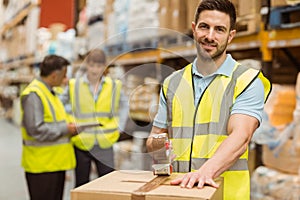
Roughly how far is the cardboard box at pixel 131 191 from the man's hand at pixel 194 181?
15mm

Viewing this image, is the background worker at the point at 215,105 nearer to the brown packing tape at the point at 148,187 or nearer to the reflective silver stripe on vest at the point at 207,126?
the reflective silver stripe on vest at the point at 207,126

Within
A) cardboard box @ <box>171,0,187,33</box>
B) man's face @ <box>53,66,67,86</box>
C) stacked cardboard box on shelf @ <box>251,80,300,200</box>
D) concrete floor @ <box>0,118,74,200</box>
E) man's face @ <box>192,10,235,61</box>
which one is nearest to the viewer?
man's face @ <box>192,10,235,61</box>

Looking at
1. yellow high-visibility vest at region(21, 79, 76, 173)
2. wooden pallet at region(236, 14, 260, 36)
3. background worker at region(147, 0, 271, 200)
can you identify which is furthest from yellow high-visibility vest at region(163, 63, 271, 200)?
yellow high-visibility vest at region(21, 79, 76, 173)

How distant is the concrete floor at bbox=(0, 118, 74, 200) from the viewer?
4926 mm

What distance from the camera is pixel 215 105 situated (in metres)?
1.55

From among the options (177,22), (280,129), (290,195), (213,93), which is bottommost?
(290,195)

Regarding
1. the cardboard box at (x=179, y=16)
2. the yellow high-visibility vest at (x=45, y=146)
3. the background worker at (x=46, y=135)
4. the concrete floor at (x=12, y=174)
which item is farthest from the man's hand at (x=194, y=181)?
the concrete floor at (x=12, y=174)

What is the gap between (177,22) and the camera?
4.07 m

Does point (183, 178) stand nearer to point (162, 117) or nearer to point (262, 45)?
point (162, 117)

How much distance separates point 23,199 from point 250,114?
3.74m

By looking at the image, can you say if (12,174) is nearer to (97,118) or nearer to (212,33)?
(97,118)

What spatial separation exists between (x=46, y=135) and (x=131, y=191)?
1.99 m

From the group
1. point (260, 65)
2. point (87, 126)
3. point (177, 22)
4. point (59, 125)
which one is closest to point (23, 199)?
point (59, 125)

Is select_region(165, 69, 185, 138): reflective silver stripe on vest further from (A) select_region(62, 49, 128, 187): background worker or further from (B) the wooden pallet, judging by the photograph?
(B) the wooden pallet
